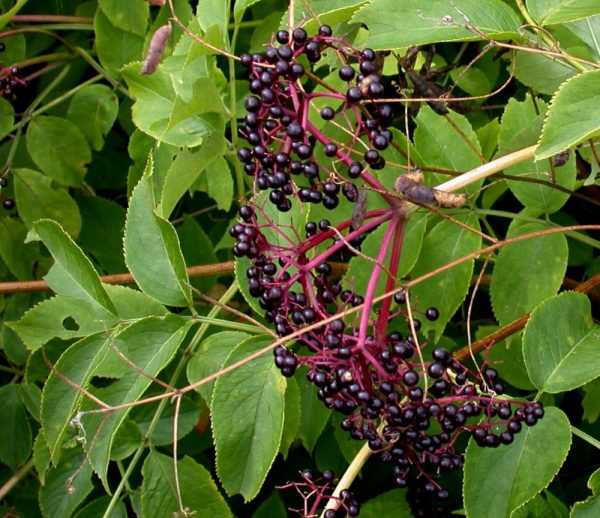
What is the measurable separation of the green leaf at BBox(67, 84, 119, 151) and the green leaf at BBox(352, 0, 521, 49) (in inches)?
36.1

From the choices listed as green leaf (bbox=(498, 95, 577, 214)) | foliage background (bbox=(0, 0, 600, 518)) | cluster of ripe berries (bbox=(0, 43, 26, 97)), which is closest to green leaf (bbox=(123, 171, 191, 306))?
foliage background (bbox=(0, 0, 600, 518))

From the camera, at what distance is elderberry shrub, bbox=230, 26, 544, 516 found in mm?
1245

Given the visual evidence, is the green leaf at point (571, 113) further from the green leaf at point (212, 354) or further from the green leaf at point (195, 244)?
the green leaf at point (195, 244)

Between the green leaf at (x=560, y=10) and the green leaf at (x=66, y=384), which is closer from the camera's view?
the green leaf at (x=560, y=10)

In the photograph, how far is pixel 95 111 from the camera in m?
2.15

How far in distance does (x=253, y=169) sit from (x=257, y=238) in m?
0.10

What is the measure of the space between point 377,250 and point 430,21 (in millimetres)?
380

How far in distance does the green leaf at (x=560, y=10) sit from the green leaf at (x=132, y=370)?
2.28 ft

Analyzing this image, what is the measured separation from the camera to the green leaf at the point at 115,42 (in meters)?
2.09

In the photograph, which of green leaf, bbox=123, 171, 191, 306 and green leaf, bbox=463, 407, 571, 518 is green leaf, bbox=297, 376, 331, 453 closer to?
green leaf, bbox=123, 171, 191, 306

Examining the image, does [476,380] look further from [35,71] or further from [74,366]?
[35,71]

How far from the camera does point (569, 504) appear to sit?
195 cm

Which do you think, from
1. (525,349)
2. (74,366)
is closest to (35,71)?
(74,366)

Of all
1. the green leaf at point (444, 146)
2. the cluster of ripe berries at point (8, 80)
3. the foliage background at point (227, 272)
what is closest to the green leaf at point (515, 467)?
the foliage background at point (227, 272)
